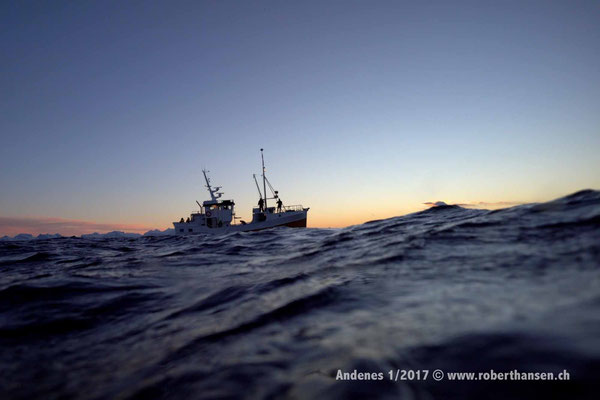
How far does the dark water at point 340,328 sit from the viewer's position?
139 cm

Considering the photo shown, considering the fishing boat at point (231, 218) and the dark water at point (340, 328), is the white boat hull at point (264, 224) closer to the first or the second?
the fishing boat at point (231, 218)

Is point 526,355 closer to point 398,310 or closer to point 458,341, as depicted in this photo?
point 458,341

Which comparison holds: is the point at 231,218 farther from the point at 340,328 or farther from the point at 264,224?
the point at 340,328

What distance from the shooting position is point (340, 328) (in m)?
2.09

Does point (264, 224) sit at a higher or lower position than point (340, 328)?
lower

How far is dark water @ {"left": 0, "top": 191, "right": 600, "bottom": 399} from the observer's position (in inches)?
54.8

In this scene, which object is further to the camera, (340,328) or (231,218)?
(231,218)

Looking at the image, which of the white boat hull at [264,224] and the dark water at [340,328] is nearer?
the dark water at [340,328]

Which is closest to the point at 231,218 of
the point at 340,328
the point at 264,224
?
the point at 264,224

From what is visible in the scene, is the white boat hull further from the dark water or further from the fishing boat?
the dark water

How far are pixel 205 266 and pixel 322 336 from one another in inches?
196

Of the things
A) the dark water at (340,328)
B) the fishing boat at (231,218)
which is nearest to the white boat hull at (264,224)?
the fishing boat at (231,218)

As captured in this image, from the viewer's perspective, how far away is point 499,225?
508 centimetres

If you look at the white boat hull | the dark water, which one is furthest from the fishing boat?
the dark water
